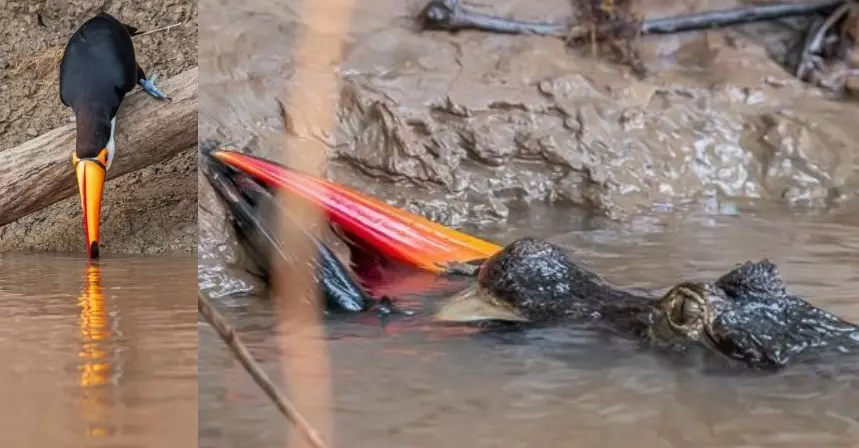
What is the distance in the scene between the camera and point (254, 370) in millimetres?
561

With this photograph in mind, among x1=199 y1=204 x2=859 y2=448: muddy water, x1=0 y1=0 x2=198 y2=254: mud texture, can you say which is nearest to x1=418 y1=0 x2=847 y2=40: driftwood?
x1=199 y1=204 x2=859 y2=448: muddy water

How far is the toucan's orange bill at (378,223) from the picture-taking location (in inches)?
32.5

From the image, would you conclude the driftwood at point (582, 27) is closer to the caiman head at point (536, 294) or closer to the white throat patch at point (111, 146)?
the caiman head at point (536, 294)

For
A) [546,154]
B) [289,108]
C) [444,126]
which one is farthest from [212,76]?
[546,154]

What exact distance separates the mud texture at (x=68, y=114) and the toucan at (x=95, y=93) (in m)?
0.45

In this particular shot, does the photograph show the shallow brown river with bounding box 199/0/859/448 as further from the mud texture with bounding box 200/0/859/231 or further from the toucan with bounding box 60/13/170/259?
the toucan with bounding box 60/13/170/259

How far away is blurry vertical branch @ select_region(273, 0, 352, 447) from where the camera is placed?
60cm

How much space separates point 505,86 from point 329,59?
78 cm

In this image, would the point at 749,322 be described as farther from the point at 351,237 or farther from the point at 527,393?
the point at 351,237

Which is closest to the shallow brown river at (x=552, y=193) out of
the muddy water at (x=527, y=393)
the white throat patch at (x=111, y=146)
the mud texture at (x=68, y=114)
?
the muddy water at (x=527, y=393)

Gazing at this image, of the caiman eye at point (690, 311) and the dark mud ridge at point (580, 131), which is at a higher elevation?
the dark mud ridge at point (580, 131)

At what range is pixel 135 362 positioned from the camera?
0.71 meters

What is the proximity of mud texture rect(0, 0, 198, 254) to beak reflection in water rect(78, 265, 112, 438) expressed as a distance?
1452 mm

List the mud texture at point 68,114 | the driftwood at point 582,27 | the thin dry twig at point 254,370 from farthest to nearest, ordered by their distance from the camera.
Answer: the mud texture at point 68,114
the driftwood at point 582,27
the thin dry twig at point 254,370
